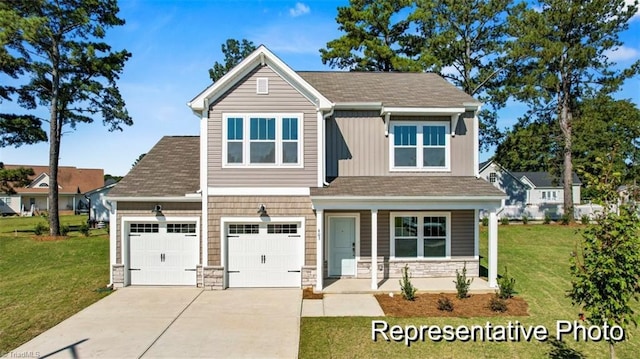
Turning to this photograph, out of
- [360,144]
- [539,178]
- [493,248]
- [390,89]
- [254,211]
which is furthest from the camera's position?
[539,178]

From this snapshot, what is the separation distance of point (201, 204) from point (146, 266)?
105 inches

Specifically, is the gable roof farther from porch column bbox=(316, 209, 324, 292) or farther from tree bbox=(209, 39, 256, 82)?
porch column bbox=(316, 209, 324, 292)

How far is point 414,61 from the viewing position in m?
26.0

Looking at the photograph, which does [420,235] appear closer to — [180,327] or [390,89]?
[390,89]

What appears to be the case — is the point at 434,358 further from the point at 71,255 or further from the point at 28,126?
the point at 28,126

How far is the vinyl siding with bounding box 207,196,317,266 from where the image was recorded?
37.9ft

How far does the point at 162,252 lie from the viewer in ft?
39.1

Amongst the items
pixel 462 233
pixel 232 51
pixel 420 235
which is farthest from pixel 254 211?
pixel 232 51

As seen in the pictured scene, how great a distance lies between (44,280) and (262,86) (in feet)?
32.0

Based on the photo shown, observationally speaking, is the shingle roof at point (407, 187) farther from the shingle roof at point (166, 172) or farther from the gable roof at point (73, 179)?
the gable roof at point (73, 179)

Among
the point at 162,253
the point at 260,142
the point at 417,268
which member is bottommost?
the point at 417,268

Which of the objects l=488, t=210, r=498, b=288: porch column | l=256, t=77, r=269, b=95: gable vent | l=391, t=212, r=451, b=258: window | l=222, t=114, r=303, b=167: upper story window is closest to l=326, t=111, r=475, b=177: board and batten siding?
l=391, t=212, r=451, b=258: window

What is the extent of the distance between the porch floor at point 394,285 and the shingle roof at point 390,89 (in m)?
5.75

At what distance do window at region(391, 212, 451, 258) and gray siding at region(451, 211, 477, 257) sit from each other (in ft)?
0.61
